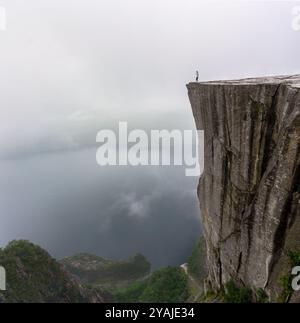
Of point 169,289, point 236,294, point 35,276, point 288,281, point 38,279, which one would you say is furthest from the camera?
point 35,276

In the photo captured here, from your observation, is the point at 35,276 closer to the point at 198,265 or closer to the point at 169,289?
the point at 169,289

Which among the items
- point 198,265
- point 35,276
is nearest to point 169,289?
point 198,265

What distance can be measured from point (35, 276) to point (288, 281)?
106 metres

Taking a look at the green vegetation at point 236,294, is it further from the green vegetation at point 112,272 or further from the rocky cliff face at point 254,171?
the green vegetation at point 112,272

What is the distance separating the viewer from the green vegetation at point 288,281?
18750 mm

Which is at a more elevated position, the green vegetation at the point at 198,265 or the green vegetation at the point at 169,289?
the green vegetation at the point at 198,265

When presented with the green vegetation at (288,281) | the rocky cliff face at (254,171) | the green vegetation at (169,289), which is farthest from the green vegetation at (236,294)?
the green vegetation at (169,289)

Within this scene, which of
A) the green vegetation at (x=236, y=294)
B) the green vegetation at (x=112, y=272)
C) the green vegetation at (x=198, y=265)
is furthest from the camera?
the green vegetation at (x=112, y=272)

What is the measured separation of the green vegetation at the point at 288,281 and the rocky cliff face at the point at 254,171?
0.40m

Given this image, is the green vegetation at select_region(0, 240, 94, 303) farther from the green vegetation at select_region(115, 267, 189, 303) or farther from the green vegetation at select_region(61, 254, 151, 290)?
the green vegetation at select_region(61, 254, 151, 290)

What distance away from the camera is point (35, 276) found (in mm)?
101625

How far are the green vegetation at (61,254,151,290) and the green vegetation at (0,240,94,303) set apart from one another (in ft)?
189
